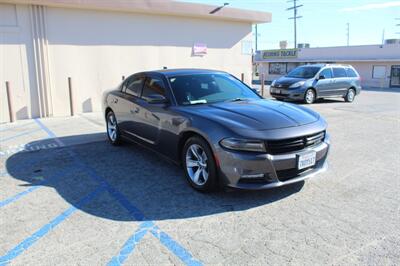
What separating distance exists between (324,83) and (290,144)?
1155cm

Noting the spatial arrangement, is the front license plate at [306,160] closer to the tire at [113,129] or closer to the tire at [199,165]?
the tire at [199,165]

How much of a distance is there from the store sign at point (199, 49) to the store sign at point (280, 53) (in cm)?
2599

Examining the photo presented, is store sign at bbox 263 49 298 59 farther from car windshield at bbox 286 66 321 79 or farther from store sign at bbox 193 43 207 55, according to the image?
store sign at bbox 193 43 207 55

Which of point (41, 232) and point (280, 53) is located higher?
point (280, 53)

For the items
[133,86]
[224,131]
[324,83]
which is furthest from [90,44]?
[324,83]

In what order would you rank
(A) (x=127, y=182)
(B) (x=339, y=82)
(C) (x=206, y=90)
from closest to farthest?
1. (A) (x=127, y=182)
2. (C) (x=206, y=90)
3. (B) (x=339, y=82)

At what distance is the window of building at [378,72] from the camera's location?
30484mm

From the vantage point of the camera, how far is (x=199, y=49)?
13.5 metres

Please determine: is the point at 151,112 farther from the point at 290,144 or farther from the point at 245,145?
the point at 290,144

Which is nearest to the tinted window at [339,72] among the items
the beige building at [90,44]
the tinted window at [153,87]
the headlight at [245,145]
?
the beige building at [90,44]

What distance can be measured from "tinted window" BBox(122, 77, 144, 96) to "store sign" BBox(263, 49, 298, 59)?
110 ft

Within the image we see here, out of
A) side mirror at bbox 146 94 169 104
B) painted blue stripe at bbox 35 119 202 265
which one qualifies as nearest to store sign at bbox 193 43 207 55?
painted blue stripe at bbox 35 119 202 265

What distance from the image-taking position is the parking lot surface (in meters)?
3.04

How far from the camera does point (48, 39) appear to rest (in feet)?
33.9
